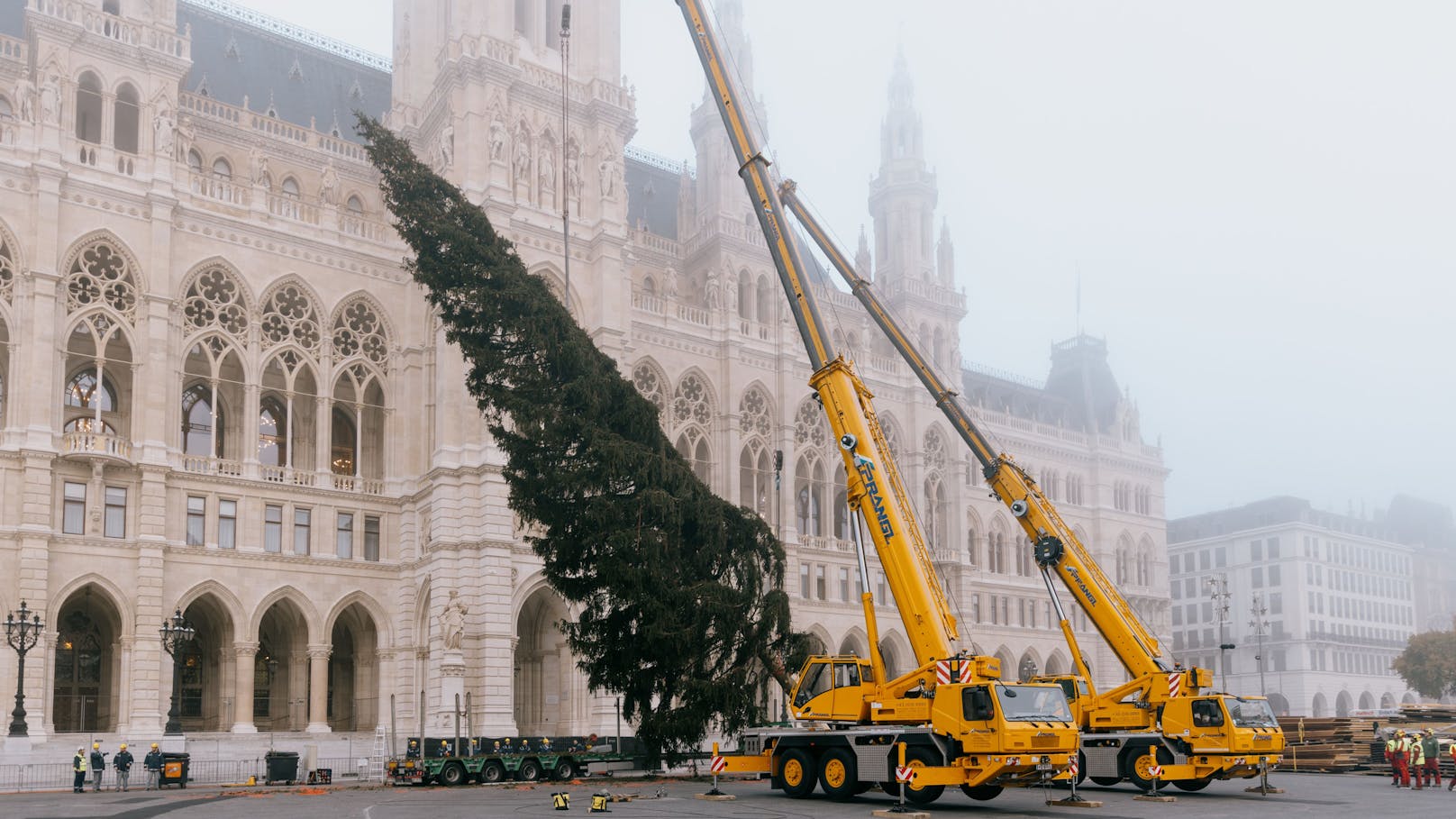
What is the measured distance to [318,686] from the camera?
44.8 meters

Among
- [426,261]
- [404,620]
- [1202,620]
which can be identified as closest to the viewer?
[426,261]

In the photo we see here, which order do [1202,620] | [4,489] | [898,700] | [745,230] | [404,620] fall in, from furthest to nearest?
[1202,620] → [745,230] → [404,620] → [4,489] → [898,700]

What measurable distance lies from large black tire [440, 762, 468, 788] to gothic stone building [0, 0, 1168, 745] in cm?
1104

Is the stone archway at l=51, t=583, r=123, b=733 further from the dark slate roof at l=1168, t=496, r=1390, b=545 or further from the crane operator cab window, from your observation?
the dark slate roof at l=1168, t=496, r=1390, b=545

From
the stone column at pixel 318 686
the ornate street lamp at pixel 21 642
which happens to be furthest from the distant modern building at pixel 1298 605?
the ornate street lamp at pixel 21 642

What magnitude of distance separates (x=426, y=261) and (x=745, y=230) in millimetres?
30950

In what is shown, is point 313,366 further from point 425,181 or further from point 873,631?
point 873,631

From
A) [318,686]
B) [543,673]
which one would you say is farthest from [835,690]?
[543,673]

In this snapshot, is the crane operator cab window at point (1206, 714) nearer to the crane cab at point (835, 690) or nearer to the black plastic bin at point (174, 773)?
the crane cab at point (835, 690)

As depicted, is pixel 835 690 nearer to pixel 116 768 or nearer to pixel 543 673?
pixel 116 768

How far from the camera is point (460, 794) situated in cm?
2772

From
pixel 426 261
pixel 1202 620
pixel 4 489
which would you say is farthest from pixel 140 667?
pixel 1202 620

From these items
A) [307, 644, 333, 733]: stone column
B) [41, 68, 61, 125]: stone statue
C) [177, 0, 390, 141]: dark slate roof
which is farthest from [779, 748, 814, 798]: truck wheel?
[177, 0, 390, 141]: dark slate roof

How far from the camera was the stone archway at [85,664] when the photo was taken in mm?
43625
